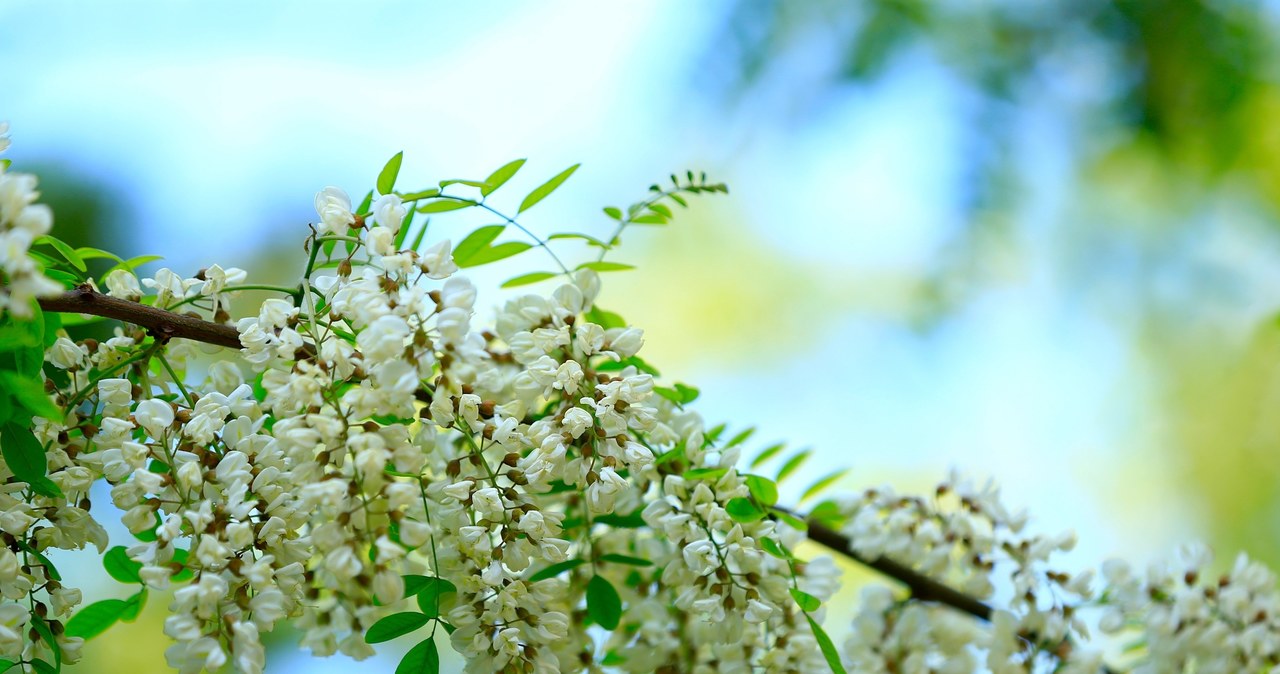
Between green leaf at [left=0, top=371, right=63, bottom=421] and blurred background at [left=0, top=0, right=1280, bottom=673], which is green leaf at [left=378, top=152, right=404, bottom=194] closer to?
green leaf at [left=0, top=371, right=63, bottom=421]

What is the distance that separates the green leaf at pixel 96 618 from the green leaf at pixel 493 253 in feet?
0.81

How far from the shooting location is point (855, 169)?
76.6 inches

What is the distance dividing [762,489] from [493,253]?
0.18 metres

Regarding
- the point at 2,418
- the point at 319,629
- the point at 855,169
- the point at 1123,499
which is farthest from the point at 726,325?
the point at 2,418

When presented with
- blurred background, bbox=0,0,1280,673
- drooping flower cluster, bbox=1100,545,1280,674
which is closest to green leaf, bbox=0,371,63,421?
drooping flower cluster, bbox=1100,545,1280,674

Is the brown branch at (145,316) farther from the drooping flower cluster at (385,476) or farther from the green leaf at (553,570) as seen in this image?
the green leaf at (553,570)

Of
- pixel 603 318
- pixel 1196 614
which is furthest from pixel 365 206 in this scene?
pixel 1196 614

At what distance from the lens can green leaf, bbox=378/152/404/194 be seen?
47 centimetres

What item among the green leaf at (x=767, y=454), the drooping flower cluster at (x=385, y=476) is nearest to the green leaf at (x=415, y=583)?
the drooping flower cluster at (x=385, y=476)

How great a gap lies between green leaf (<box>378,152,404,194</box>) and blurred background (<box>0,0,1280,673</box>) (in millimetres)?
1089

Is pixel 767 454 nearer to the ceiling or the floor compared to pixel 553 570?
nearer to the ceiling

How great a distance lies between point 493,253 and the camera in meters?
0.52

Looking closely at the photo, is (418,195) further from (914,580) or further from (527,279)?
(914,580)

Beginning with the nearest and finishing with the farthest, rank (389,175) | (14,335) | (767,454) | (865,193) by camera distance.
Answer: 1. (14,335)
2. (389,175)
3. (767,454)
4. (865,193)
